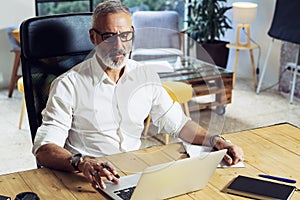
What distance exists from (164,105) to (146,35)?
32cm

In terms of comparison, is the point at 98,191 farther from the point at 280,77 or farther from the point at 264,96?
the point at 280,77

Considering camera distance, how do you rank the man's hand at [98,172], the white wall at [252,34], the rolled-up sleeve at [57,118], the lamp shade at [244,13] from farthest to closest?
the white wall at [252,34] < the lamp shade at [244,13] < the rolled-up sleeve at [57,118] < the man's hand at [98,172]

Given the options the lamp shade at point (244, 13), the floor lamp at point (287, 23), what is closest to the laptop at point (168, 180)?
the floor lamp at point (287, 23)

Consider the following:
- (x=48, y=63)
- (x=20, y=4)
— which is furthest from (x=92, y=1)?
(x=48, y=63)

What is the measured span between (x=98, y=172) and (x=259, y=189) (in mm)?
441

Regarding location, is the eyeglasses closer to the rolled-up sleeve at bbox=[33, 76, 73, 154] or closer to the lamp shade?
the rolled-up sleeve at bbox=[33, 76, 73, 154]

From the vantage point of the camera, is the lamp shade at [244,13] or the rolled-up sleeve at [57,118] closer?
the rolled-up sleeve at [57,118]

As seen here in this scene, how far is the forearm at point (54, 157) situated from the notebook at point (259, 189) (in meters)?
0.47

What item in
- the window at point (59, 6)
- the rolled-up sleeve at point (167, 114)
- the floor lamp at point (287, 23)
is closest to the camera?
the rolled-up sleeve at point (167, 114)

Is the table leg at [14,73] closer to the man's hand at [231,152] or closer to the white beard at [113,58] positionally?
the white beard at [113,58]

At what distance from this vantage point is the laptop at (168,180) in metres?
1.28

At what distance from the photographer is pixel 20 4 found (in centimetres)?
479

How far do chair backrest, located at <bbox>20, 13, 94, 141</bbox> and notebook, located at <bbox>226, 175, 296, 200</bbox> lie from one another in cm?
79

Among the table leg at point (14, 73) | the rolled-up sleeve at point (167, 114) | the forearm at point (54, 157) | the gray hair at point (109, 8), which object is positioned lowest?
the table leg at point (14, 73)
